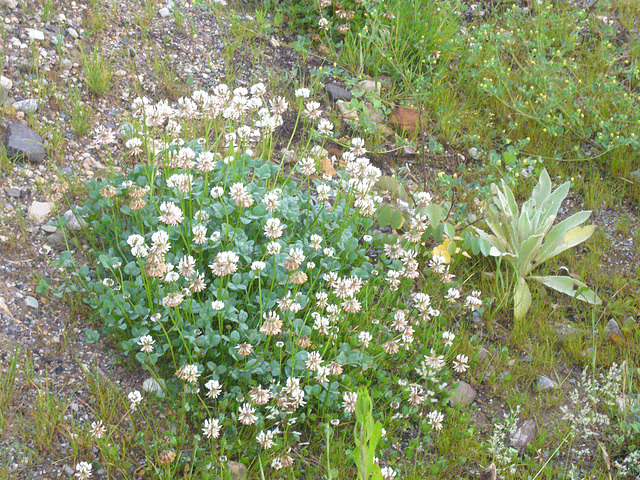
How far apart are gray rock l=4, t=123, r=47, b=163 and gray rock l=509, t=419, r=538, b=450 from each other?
3.15 meters

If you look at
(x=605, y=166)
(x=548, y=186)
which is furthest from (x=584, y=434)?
(x=605, y=166)

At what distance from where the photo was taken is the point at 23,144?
12.1 ft

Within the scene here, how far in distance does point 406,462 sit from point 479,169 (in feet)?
7.89

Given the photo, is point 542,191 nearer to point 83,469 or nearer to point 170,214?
point 170,214

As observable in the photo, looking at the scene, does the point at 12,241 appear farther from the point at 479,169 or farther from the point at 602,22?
the point at 602,22

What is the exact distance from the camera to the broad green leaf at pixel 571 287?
3.77 metres

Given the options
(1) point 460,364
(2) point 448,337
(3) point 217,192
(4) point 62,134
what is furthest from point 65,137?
(1) point 460,364

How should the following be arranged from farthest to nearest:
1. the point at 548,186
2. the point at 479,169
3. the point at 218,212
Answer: the point at 479,169, the point at 548,186, the point at 218,212

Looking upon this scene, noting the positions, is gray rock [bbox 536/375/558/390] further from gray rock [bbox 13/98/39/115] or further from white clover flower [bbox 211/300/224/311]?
gray rock [bbox 13/98/39/115]

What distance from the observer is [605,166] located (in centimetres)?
480

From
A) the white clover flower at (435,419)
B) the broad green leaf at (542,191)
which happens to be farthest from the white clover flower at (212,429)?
the broad green leaf at (542,191)

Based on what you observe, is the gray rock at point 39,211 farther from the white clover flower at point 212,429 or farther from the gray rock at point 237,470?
the gray rock at point 237,470

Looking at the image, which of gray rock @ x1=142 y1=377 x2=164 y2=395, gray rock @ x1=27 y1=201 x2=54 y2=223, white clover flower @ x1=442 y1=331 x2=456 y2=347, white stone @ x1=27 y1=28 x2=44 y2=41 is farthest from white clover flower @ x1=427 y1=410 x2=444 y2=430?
white stone @ x1=27 y1=28 x2=44 y2=41

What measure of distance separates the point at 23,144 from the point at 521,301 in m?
3.13
